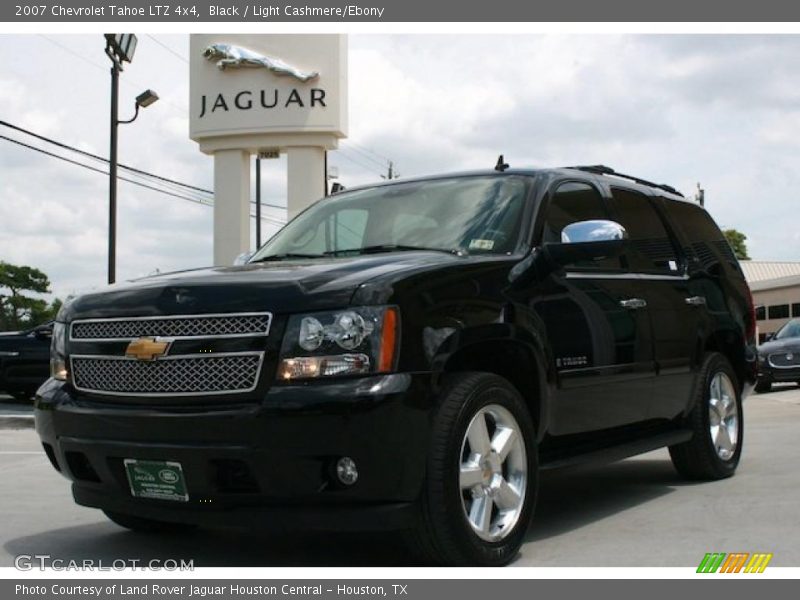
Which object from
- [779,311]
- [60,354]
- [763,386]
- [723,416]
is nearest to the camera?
[60,354]

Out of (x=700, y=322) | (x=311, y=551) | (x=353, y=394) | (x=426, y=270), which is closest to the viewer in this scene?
(x=353, y=394)

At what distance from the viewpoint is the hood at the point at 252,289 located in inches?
161

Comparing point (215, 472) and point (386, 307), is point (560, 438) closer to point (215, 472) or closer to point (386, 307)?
point (386, 307)

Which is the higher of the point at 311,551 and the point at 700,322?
the point at 700,322

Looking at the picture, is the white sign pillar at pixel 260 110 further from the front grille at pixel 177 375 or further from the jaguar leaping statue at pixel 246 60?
the front grille at pixel 177 375

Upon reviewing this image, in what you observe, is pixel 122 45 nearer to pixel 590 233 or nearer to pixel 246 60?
pixel 246 60

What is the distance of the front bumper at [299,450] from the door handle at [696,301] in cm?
302

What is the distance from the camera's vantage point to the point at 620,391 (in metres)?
5.59

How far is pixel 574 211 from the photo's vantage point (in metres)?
5.75

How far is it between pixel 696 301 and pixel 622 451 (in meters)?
1.54

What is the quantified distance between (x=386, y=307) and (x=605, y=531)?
202 cm

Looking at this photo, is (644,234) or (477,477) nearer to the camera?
(477,477)

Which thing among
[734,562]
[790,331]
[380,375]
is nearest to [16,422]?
[380,375]
